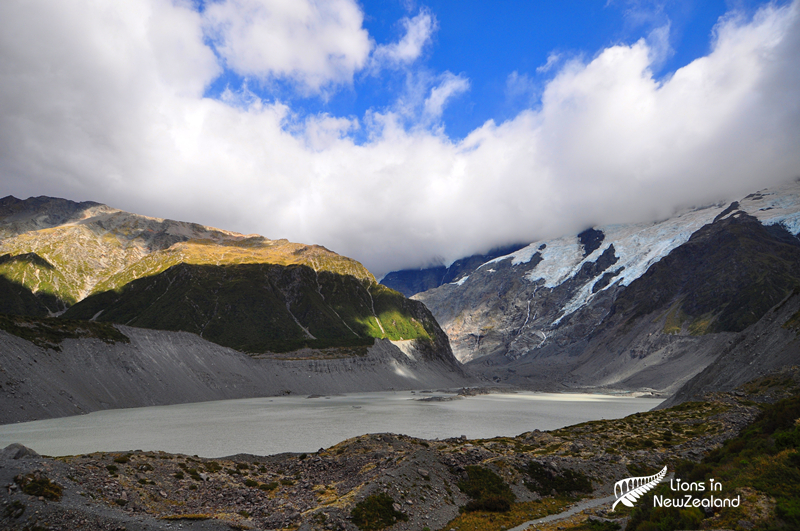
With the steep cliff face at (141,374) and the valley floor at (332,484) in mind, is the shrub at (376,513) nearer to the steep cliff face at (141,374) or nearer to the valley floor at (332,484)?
the valley floor at (332,484)

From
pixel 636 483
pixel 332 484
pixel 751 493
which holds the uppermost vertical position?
pixel 751 493

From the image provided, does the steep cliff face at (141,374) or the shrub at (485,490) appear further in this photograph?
the steep cliff face at (141,374)

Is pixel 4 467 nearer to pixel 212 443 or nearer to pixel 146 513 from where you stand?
pixel 146 513

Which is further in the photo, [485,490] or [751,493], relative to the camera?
[485,490]

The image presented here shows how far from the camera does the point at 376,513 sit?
74.6ft

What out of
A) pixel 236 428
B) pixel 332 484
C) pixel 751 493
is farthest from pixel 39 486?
pixel 236 428

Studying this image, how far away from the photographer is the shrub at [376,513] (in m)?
22.0

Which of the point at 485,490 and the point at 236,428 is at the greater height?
the point at 485,490

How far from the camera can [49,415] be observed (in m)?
73.9

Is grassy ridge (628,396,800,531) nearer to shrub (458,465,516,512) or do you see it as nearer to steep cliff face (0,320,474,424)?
shrub (458,465,516,512)

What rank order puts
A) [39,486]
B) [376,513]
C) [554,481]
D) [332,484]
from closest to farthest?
[39,486]
[376,513]
[554,481]
[332,484]

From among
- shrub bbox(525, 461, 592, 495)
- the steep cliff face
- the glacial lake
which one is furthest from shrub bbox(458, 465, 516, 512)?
the steep cliff face

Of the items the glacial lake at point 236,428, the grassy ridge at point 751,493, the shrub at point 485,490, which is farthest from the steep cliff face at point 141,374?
the grassy ridge at point 751,493

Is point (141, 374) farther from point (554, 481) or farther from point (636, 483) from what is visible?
point (636, 483)
